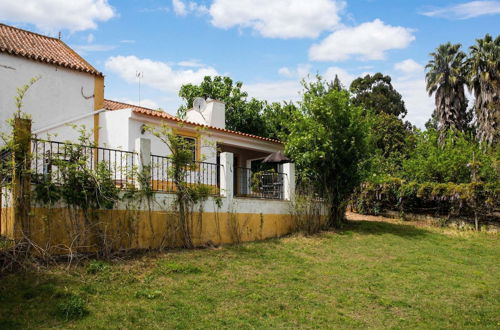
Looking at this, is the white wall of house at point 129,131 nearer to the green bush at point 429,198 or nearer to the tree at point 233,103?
the green bush at point 429,198

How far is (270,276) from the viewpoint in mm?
9219

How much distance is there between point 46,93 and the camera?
15180 millimetres

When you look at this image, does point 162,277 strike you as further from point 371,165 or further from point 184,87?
point 184,87

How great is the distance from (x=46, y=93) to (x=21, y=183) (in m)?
7.70

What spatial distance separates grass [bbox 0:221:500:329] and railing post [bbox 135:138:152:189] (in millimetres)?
1698

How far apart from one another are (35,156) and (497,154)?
58.0ft

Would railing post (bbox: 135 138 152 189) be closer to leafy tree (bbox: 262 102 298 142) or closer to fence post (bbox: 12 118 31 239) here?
fence post (bbox: 12 118 31 239)

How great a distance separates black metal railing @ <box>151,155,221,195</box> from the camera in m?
10.8

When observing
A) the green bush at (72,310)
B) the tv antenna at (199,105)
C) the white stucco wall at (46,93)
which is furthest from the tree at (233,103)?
the green bush at (72,310)

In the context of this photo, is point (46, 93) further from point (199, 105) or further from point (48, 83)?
point (199, 105)

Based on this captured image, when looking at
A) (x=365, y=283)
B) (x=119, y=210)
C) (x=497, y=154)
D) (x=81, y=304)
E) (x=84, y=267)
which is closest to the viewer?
(x=81, y=304)

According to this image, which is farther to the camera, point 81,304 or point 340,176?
point 340,176

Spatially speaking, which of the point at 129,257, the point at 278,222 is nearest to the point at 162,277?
the point at 129,257

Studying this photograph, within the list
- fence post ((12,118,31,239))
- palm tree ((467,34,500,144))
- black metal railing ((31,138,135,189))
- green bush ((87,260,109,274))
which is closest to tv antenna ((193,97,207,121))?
black metal railing ((31,138,135,189))
